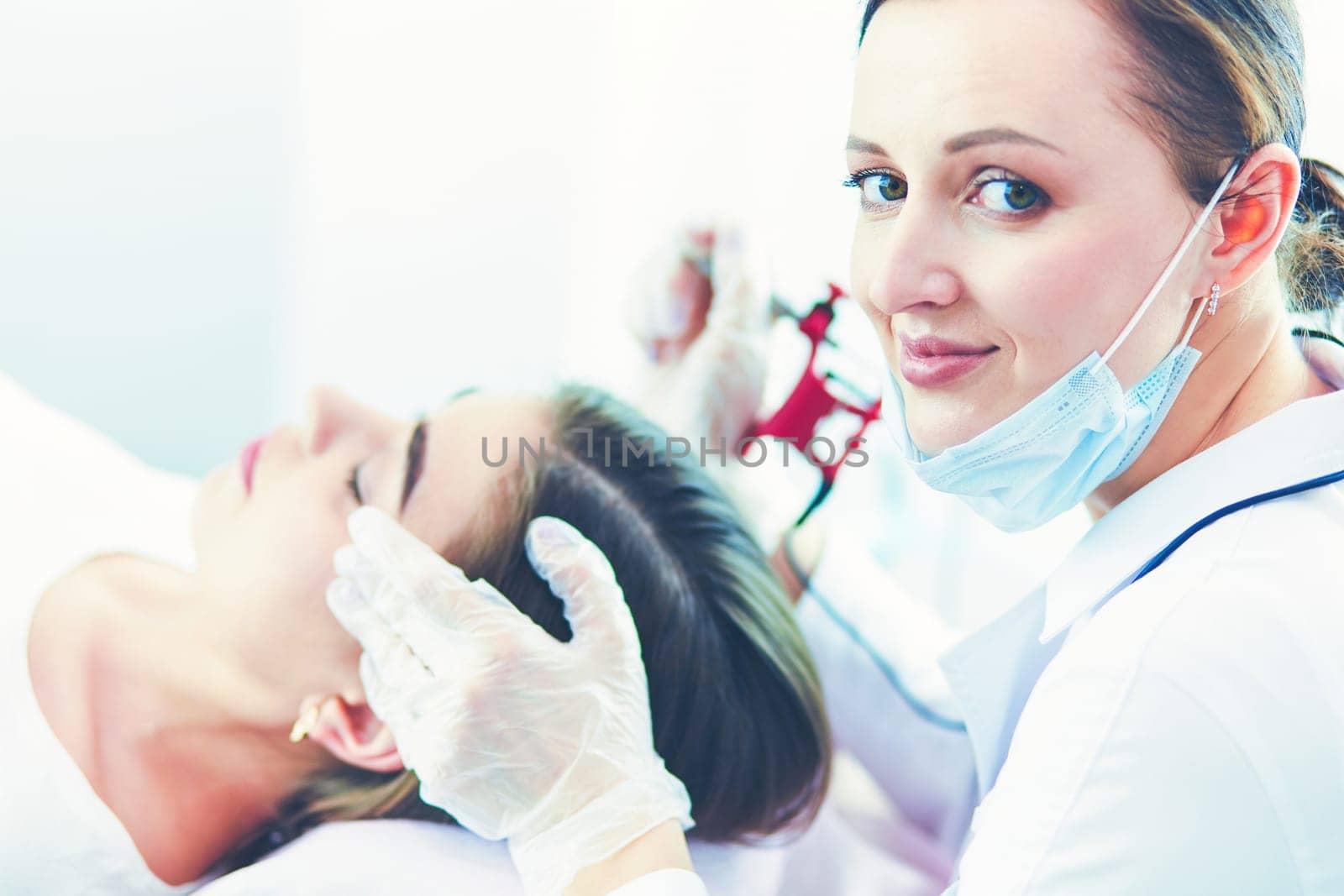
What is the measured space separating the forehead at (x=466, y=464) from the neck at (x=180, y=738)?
0.27 meters

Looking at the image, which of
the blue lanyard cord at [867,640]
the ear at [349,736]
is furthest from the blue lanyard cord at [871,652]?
the ear at [349,736]

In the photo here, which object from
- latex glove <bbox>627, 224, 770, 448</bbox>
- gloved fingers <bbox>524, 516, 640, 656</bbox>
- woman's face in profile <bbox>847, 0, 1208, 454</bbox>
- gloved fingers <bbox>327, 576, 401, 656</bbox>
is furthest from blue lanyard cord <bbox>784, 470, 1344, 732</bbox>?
gloved fingers <bbox>327, 576, 401, 656</bbox>

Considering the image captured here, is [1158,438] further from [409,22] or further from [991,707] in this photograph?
[409,22]

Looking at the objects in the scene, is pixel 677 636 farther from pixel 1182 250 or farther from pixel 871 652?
pixel 1182 250

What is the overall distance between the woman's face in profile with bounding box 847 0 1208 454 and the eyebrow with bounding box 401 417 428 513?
0.63 metres

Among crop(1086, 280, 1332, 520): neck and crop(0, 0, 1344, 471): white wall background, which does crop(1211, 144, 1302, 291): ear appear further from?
crop(0, 0, 1344, 471): white wall background

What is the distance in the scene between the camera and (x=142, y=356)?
8.50 ft

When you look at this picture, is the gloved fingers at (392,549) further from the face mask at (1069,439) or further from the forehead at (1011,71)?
the forehead at (1011,71)

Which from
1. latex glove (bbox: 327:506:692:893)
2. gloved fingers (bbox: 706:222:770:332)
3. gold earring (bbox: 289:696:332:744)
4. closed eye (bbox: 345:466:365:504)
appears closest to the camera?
latex glove (bbox: 327:506:692:893)

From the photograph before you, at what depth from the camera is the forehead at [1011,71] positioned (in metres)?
0.86

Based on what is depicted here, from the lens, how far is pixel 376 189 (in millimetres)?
2922

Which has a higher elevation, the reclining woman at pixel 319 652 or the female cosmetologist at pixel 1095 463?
the female cosmetologist at pixel 1095 463

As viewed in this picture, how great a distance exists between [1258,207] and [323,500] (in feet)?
3.38

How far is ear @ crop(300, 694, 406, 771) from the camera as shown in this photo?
4.17 feet
